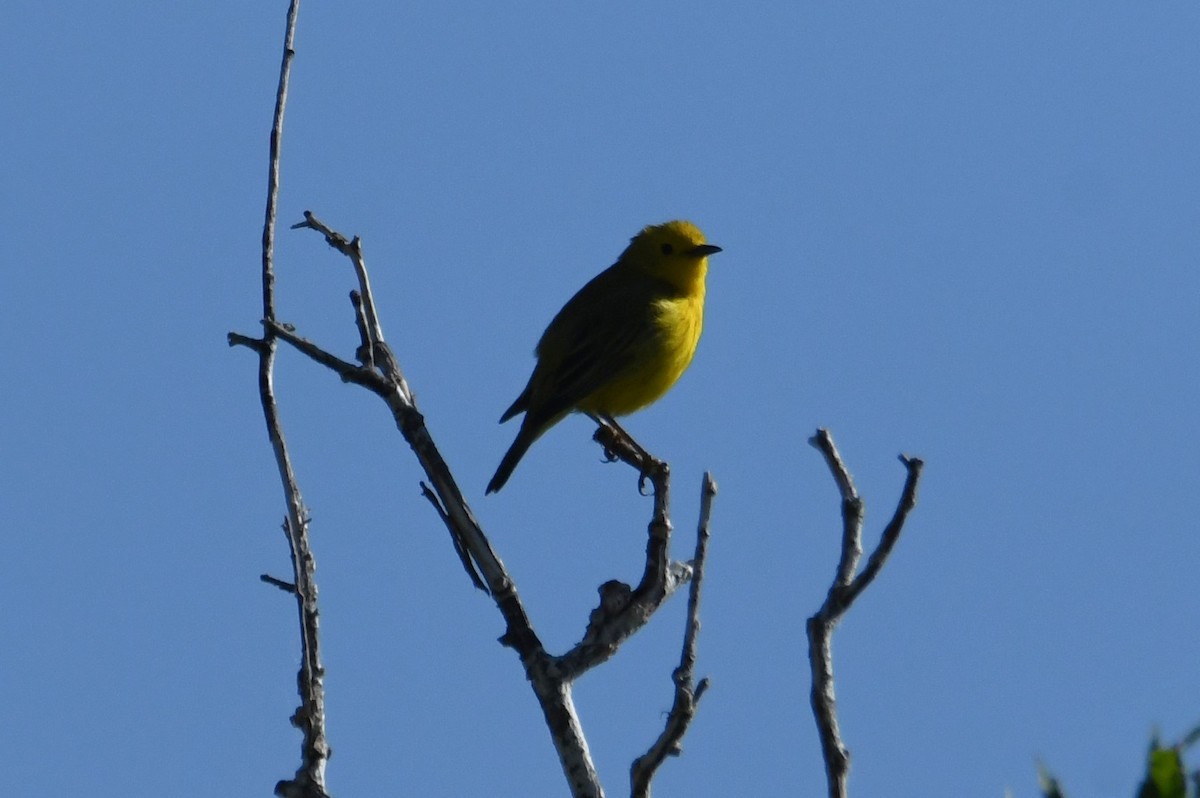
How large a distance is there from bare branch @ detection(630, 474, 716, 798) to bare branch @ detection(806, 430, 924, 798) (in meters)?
0.34

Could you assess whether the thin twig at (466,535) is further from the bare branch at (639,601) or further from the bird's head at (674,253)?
the bird's head at (674,253)

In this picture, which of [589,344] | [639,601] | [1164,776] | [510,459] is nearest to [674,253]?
[589,344]

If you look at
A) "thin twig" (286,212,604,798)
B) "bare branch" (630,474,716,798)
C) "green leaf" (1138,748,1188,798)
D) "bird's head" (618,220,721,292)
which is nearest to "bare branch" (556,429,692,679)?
"thin twig" (286,212,604,798)

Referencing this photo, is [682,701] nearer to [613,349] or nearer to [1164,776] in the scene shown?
[1164,776]

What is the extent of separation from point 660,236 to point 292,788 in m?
7.32

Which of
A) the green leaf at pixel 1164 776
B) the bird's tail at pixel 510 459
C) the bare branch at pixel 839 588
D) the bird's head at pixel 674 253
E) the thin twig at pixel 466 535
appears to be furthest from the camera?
the bird's head at pixel 674 253

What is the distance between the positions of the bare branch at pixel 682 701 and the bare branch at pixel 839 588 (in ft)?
1.11

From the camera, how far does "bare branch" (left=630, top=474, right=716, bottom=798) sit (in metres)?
3.95

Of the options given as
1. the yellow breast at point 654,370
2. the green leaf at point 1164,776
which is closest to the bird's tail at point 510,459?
the yellow breast at point 654,370

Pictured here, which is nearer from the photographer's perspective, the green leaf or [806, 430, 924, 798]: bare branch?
the green leaf

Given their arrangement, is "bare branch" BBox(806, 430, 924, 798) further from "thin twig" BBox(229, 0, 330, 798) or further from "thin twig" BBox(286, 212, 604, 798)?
"thin twig" BBox(229, 0, 330, 798)

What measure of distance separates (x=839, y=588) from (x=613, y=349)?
5.83 meters

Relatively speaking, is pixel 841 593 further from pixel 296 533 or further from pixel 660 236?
pixel 660 236

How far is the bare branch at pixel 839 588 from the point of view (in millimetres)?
3732
